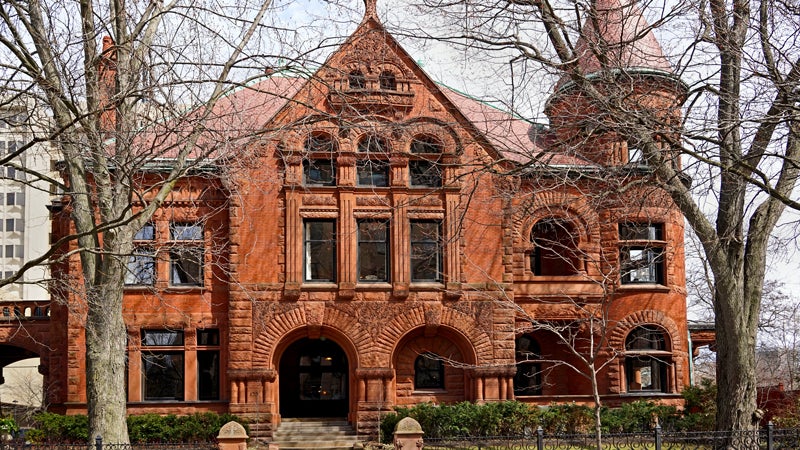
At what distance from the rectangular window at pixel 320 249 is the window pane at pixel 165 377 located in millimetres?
4694

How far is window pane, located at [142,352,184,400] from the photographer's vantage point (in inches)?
1114

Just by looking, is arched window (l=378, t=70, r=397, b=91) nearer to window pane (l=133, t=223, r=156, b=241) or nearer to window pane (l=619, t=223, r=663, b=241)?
window pane (l=133, t=223, r=156, b=241)

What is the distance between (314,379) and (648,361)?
1055 cm

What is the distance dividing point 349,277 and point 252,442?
548 cm

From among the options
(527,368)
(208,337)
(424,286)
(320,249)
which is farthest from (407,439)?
(527,368)

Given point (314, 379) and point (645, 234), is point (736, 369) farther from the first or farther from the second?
point (314, 379)

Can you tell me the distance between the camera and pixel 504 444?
23.7m

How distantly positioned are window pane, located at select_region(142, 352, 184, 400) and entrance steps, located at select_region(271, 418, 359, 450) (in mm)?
3320

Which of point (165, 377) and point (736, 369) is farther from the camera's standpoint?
point (165, 377)

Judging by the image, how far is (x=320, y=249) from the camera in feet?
94.5

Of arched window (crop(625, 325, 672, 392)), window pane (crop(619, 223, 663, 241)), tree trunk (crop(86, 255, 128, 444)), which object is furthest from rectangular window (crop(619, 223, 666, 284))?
tree trunk (crop(86, 255, 128, 444))

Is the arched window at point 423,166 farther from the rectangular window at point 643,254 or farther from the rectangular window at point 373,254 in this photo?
the rectangular window at point 643,254

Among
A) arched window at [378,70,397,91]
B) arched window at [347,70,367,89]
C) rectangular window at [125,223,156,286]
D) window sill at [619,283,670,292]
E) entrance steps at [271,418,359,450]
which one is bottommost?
entrance steps at [271,418,359,450]

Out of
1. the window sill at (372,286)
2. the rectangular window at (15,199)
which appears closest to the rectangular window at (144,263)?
the window sill at (372,286)
